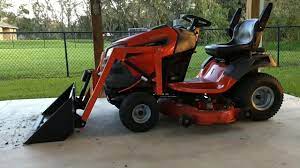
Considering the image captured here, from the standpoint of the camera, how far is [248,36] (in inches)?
165

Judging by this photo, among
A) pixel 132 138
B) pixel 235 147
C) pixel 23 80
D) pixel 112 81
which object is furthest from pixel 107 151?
pixel 23 80

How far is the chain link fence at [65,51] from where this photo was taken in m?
9.14

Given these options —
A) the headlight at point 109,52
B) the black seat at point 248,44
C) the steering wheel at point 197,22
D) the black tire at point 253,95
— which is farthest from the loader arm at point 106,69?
the black tire at point 253,95

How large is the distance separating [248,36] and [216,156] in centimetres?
167

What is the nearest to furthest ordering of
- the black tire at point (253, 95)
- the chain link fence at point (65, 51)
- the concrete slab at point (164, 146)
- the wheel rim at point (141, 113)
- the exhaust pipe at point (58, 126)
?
1. the concrete slab at point (164, 146)
2. the exhaust pipe at point (58, 126)
3. the wheel rim at point (141, 113)
4. the black tire at point (253, 95)
5. the chain link fence at point (65, 51)

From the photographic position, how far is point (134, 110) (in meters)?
3.75

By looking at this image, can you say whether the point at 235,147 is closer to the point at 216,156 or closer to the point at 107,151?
the point at 216,156

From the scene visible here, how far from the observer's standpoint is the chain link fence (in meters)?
9.14

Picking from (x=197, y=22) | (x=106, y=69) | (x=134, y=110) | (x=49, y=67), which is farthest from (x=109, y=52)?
(x=49, y=67)

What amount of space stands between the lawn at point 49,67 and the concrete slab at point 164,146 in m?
2.18

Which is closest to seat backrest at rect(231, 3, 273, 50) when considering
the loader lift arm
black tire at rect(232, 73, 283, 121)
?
black tire at rect(232, 73, 283, 121)

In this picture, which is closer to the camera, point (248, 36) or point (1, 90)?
point (248, 36)

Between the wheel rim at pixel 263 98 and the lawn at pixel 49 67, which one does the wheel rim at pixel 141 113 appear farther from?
the lawn at pixel 49 67

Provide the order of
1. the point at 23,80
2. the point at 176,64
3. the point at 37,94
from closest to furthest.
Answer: the point at 176,64 < the point at 37,94 < the point at 23,80
